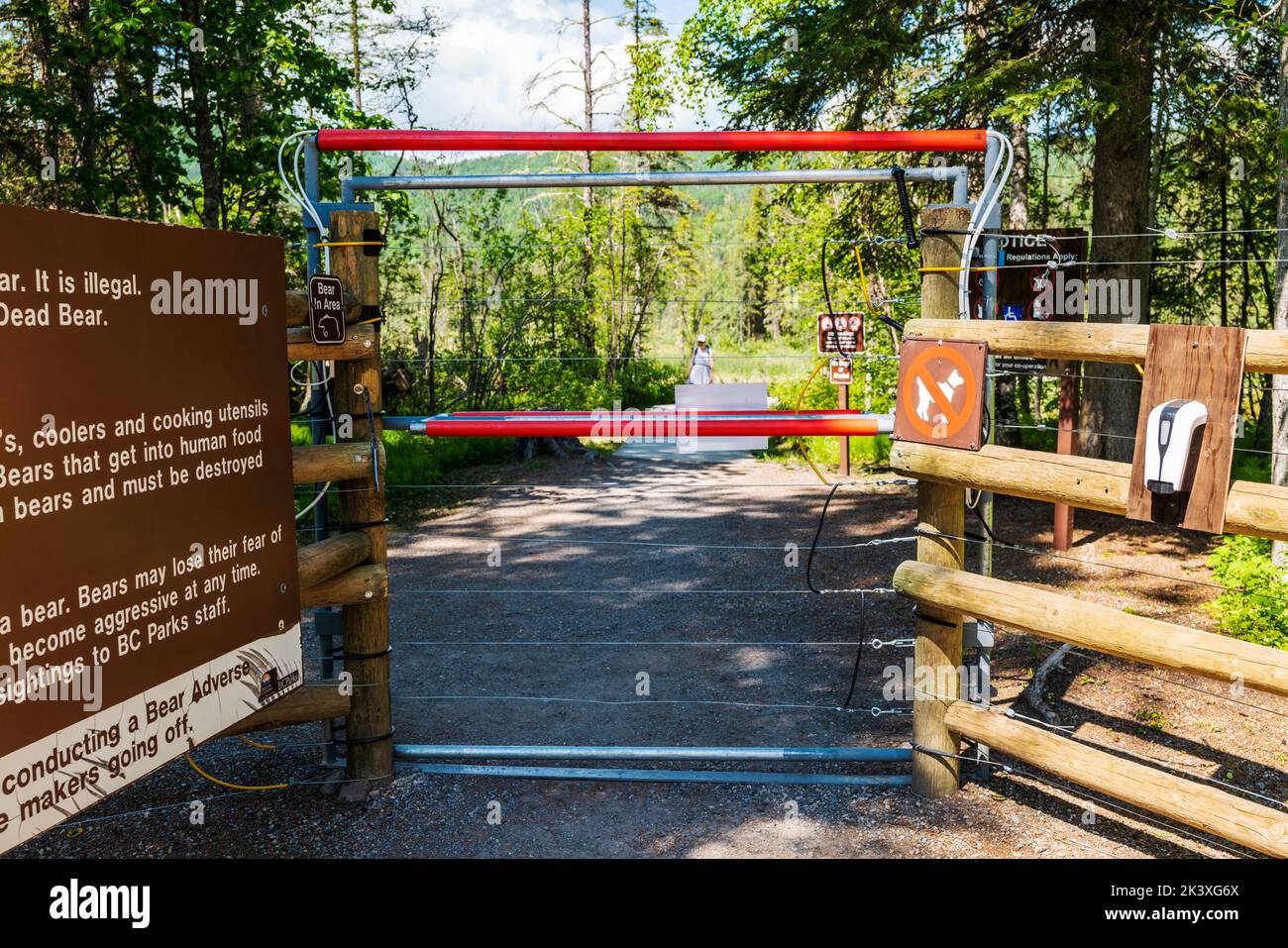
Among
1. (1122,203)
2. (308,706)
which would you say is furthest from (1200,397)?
(1122,203)

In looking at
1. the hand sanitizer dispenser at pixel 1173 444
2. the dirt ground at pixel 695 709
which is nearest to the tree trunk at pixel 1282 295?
the dirt ground at pixel 695 709

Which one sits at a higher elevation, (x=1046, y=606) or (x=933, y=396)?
(x=933, y=396)

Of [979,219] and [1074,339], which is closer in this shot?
[1074,339]

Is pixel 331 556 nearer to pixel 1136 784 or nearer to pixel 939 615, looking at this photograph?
pixel 939 615

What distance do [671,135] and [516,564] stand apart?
6.34 meters

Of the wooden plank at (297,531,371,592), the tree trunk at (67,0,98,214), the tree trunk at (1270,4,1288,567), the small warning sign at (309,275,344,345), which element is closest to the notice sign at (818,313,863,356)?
the tree trunk at (1270,4,1288,567)

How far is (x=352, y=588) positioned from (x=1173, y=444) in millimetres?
3580

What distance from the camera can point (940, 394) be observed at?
15.5 ft

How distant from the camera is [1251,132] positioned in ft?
35.7

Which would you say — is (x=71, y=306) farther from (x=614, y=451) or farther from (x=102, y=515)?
(x=614, y=451)

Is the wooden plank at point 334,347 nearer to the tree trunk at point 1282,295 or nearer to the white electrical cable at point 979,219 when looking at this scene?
the white electrical cable at point 979,219

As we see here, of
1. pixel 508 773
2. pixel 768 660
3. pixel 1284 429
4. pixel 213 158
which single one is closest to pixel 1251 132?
pixel 1284 429

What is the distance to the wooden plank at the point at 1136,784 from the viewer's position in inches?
147

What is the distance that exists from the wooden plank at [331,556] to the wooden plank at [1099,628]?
8.50 feet
